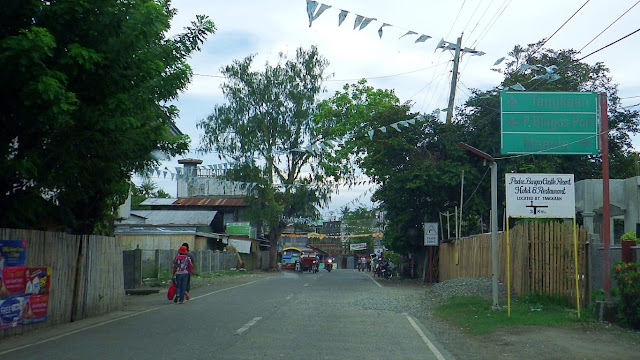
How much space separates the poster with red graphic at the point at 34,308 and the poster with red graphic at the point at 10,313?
0.20 meters

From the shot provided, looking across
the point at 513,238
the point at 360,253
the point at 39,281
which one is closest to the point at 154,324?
the point at 39,281

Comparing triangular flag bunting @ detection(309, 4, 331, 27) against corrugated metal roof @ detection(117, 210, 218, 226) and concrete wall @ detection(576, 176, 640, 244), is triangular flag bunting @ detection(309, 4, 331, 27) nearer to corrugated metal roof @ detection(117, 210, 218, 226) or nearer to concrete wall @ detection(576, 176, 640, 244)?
concrete wall @ detection(576, 176, 640, 244)

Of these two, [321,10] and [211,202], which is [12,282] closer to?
[321,10]

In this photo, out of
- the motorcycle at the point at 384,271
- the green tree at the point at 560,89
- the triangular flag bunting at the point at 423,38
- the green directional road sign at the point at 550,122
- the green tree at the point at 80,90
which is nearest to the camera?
the green tree at the point at 80,90

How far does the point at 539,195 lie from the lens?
15.8 m

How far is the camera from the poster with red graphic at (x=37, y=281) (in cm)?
1379

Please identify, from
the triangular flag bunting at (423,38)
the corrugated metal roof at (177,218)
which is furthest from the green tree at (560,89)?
the corrugated metal roof at (177,218)

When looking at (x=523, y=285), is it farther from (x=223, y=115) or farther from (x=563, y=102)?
(x=223, y=115)

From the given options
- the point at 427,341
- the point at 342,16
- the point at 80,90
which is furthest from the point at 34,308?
the point at 342,16

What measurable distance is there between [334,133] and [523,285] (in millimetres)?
31091

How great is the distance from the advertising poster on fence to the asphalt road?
1479 millimetres

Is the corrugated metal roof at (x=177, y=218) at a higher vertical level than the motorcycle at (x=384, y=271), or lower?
higher

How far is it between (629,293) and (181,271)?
41.1 ft

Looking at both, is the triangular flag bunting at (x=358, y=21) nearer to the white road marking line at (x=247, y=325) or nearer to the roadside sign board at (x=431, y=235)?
the white road marking line at (x=247, y=325)
